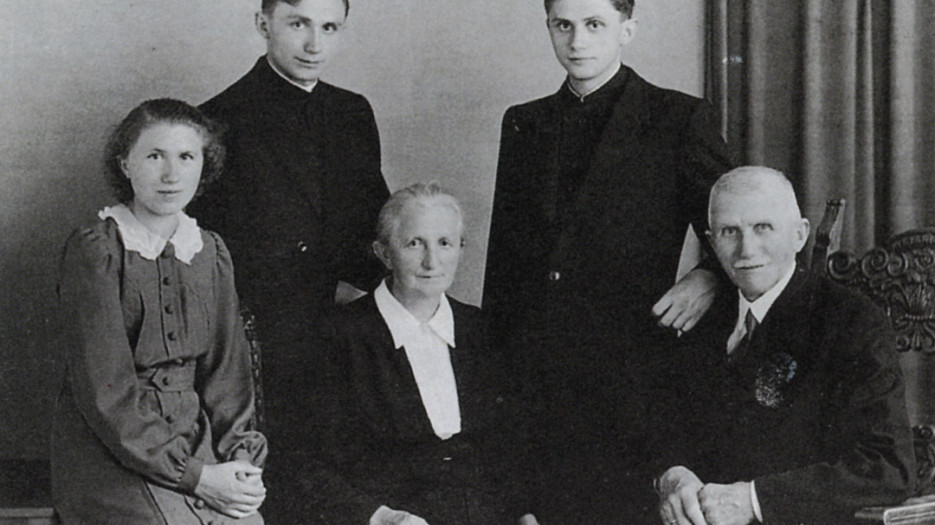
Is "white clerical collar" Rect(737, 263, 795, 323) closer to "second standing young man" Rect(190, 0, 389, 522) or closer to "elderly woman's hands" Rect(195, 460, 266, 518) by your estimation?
"second standing young man" Rect(190, 0, 389, 522)

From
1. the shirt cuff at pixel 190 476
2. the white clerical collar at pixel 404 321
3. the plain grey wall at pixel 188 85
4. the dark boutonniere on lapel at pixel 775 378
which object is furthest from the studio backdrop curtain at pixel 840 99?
the shirt cuff at pixel 190 476

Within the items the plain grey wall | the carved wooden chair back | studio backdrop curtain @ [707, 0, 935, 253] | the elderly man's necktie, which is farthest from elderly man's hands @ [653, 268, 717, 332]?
the plain grey wall

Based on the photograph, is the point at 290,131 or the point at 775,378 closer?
the point at 775,378

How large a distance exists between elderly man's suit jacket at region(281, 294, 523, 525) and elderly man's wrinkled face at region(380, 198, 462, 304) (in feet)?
0.41

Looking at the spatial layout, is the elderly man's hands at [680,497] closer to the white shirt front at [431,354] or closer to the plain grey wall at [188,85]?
the white shirt front at [431,354]

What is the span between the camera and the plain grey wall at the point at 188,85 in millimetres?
3029

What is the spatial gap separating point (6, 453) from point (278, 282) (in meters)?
0.96

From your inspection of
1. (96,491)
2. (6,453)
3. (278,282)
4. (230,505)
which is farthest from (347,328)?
(6,453)

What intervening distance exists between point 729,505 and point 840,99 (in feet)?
4.14

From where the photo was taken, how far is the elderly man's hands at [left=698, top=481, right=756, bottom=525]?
7.53ft

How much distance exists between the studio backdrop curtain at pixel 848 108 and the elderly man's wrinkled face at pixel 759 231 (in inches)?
26.3

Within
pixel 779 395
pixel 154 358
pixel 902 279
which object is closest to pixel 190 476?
pixel 154 358

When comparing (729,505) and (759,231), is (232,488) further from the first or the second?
(759,231)

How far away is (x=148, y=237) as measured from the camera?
2.45 meters
